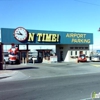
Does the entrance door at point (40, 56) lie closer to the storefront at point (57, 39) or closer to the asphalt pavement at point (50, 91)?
the storefront at point (57, 39)

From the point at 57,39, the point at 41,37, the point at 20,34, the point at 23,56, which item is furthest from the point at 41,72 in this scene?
the point at 57,39

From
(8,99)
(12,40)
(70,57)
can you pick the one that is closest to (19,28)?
(12,40)

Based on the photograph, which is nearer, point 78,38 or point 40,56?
point 78,38

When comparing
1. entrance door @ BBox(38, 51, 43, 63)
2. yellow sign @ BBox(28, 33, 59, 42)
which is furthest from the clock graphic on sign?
entrance door @ BBox(38, 51, 43, 63)

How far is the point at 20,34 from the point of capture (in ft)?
120

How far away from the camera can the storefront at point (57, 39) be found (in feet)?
118

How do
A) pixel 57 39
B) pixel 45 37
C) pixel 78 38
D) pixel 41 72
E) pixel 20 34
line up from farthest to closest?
pixel 78 38 → pixel 57 39 → pixel 45 37 → pixel 20 34 → pixel 41 72

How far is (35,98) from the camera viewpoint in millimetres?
8609

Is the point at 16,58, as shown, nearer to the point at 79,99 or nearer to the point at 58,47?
the point at 58,47

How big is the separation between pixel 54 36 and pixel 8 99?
32.1m

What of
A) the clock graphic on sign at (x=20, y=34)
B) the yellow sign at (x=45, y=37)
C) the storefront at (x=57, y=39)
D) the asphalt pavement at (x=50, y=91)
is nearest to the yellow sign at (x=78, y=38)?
the storefront at (x=57, y=39)

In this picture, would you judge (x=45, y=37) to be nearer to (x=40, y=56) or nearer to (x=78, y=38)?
(x=40, y=56)

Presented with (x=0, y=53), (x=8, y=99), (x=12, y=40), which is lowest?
(x=8, y=99)

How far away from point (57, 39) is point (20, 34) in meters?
7.69
